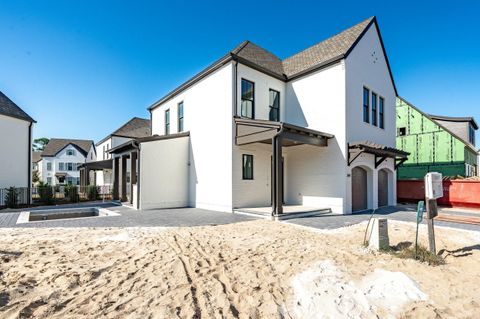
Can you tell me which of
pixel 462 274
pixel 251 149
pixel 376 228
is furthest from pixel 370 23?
pixel 462 274

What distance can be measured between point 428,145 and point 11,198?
29.8m

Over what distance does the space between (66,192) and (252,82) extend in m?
14.0

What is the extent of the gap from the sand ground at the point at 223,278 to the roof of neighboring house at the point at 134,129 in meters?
23.4

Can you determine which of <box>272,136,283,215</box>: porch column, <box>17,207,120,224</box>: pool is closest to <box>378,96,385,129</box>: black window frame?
<box>272,136,283,215</box>: porch column

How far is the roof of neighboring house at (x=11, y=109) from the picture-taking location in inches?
562

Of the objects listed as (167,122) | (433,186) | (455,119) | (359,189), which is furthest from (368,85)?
(455,119)

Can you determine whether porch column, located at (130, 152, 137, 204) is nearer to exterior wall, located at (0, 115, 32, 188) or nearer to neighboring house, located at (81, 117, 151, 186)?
exterior wall, located at (0, 115, 32, 188)

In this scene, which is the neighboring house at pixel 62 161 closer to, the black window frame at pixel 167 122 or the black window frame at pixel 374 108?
the black window frame at pixel 167 122

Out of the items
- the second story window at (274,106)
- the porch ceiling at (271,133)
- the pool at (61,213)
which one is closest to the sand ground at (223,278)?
the porch ceiling at (271,133)

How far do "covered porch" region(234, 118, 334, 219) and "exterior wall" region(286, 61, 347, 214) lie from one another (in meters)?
0.50

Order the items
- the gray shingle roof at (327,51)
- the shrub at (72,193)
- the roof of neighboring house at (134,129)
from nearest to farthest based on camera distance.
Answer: the gray shingle roof at (327,51)
the shrub at (72,193)
the roof of neighboring house at (134,129)

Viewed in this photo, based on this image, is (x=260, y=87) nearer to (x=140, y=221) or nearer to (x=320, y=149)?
(x=320, y=149)

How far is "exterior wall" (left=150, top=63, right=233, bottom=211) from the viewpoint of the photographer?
11352 millimetres

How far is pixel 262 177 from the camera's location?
40.3 ft
